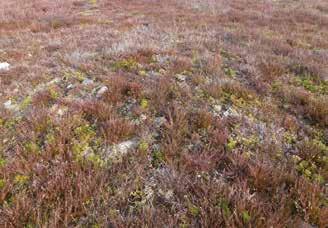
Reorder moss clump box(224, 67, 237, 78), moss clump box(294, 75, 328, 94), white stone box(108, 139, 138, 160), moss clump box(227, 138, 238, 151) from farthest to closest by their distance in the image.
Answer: moss clump box(224, 67, 237, 78), moss clump box(294, 75, 328, 94), moss clump box(227, 138, 238, 151), white stone box(108, 139, 138, 160)

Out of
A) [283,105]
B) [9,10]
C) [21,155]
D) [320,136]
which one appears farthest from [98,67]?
[9,10]

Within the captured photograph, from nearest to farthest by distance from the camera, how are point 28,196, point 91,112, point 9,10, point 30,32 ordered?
point 28,196
point 91,112
point 30,32
point 9,10

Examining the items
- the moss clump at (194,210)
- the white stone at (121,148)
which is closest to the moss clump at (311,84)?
the white stone at (121,148)

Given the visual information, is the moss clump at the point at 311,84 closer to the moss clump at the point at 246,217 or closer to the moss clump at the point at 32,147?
the moss clump at the point at 246,217

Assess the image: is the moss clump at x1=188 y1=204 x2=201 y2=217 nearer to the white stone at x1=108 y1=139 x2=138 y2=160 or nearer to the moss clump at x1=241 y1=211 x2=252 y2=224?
the moss clump at x1=241 y1=211 x2=252 y2=224

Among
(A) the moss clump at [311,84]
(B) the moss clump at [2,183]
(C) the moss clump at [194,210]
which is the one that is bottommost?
(A) the moss clump at [311,84]

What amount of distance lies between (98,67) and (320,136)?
16.7 ft

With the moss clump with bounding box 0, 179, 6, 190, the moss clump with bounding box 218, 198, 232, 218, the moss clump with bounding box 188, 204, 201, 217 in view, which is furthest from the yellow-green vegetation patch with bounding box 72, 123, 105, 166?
the moss clump with bounding box 218, 198, 232, 218

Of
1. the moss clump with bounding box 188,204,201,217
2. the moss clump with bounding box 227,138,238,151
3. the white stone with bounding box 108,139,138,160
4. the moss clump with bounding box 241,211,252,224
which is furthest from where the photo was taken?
the moss clump with bounding box 227,138,238,151

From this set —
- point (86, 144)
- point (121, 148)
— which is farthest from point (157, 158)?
point (86, 144)

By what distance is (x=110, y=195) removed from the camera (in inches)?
136

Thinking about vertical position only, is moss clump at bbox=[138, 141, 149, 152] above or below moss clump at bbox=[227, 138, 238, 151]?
above

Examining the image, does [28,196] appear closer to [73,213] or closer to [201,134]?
[73,213]

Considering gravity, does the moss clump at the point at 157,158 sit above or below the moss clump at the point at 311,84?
above
